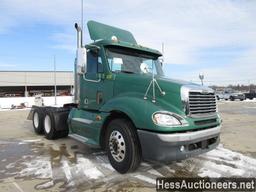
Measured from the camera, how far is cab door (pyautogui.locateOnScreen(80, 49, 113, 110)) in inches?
253

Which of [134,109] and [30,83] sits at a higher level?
[30,83]

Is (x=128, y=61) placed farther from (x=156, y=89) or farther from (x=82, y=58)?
(x=156, y=89)

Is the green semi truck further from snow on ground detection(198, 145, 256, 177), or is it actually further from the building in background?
the building in background

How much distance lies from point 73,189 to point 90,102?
262cm

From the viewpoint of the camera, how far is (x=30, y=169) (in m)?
5.84

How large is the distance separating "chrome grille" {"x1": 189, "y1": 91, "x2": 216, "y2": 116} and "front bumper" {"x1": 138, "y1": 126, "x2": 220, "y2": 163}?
1.31 feet

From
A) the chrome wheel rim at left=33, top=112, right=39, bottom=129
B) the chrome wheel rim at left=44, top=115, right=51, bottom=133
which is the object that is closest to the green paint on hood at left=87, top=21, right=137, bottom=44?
the chrome wheel rim at left=44, top=115, right=51, bottom=133

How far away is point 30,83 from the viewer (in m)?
56.2

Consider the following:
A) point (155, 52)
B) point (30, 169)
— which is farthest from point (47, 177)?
point (155, 52)

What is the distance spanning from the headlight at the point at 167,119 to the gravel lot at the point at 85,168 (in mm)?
1045

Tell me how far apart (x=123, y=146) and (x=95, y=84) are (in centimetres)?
185

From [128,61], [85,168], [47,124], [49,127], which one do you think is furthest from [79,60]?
[47,124]

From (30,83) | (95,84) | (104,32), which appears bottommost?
(95,84)

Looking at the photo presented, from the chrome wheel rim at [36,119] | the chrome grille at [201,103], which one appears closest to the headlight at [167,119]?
the chrome grille at [201,103]
